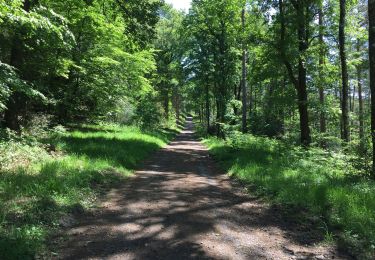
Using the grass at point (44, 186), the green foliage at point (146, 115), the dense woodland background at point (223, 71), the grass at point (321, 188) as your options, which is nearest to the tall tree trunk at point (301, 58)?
the dense woodland background at point (223, 71)

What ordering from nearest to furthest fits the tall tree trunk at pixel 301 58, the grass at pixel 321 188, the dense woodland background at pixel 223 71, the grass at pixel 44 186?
1. the grass at pixel 44 186
2. the grass at pixel 321 188
3. the dense woodland background at pixel 223 71
4. the tall tree trunk at pixel 301 58

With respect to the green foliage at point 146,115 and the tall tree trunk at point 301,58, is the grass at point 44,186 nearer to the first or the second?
the tall tree trunk at point 301,58

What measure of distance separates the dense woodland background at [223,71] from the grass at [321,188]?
0.13 ft

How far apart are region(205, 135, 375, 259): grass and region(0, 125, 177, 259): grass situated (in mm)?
4155

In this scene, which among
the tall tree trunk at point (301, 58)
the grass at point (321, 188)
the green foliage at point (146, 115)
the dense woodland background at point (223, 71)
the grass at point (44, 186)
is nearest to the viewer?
the grass at point (44, 186)

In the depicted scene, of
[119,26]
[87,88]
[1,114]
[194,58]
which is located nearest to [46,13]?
[1,114]

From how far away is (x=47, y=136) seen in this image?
13.9m

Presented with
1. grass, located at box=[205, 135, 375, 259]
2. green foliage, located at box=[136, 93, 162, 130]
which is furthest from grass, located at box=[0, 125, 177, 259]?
green foliage, located at box=[136, 93, 162, 130]

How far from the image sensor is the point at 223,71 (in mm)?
29203

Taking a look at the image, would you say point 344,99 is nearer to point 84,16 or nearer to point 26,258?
point 84,16

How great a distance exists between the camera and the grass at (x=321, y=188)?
18.6 ft

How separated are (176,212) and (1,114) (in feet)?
37.9

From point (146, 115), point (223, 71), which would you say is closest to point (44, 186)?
point (223, 71)

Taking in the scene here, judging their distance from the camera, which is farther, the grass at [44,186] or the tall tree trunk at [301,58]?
the tall tree trunk at [301,58]
